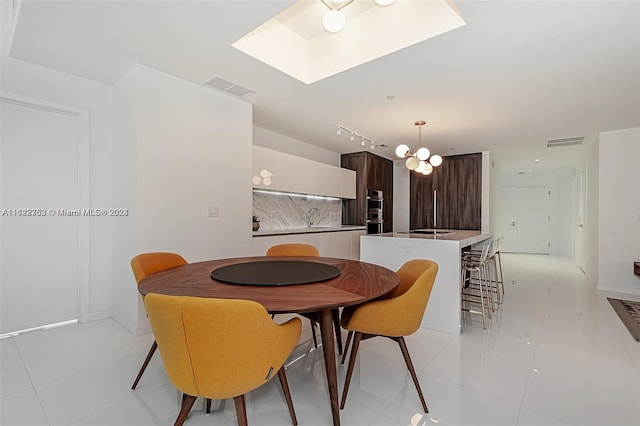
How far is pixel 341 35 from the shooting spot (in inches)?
111

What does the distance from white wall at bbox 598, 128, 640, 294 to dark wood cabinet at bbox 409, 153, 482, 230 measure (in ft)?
6.39

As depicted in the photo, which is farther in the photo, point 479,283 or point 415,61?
point 479,283

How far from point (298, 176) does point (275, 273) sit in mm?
3149

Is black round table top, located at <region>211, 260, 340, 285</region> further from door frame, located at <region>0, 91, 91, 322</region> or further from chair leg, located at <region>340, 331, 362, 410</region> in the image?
door frame, located at <region>0, 91, 91, 322</region>

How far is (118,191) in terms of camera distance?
3059 millimetres

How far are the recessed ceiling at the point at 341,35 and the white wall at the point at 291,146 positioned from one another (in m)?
1.84

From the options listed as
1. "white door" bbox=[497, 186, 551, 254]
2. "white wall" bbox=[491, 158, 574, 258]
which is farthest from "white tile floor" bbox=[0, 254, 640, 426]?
"white door" bbox=[497, 186, 551, 254]

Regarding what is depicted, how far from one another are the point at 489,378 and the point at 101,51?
12.9 feet

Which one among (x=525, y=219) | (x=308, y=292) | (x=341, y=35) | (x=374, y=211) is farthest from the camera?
(x=525, y=219)

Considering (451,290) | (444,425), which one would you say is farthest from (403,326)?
(451,290)

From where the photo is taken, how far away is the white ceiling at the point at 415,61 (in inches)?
80.4

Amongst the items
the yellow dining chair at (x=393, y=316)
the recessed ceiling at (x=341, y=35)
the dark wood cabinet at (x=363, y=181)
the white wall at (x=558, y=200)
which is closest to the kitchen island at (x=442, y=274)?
the yellow dining chair at (x=393, y=316)

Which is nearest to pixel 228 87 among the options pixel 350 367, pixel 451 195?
pixel 350 367

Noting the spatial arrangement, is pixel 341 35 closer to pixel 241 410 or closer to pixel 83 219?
pixel 241 410
